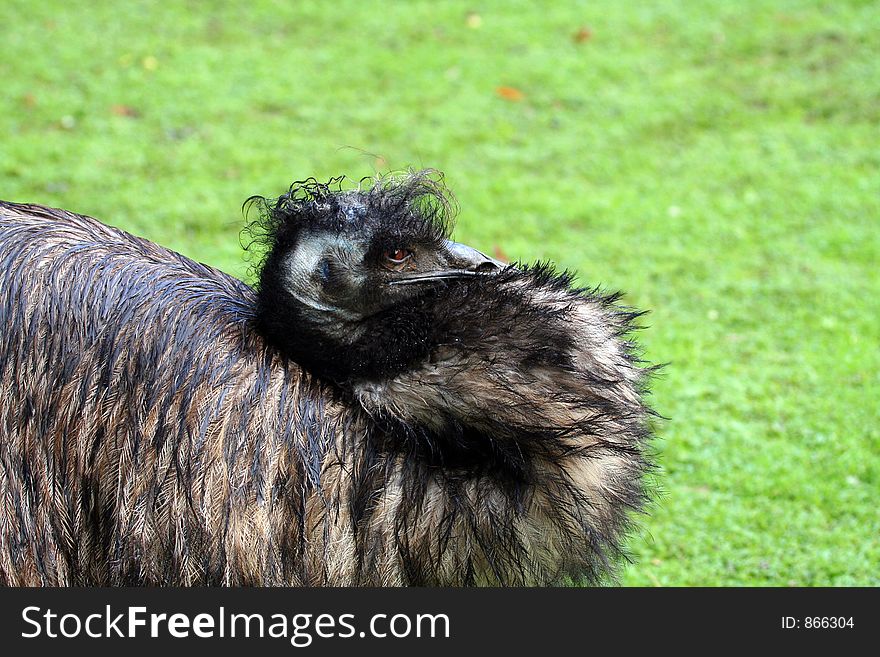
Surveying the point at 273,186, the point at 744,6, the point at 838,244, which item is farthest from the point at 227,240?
the point at 744,6

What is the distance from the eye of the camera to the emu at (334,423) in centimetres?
255

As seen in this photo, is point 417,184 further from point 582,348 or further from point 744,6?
point 744,6

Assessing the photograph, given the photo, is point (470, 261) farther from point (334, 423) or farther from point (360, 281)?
point (334, 423)

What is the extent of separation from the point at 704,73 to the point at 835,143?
3.68ft

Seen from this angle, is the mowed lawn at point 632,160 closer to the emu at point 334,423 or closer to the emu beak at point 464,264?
the emu at point 334,423

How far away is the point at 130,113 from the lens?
701cm

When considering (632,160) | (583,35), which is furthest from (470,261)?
(583,35)

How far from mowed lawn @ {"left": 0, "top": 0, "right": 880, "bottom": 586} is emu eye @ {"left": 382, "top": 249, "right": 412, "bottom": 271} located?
1.87 meters

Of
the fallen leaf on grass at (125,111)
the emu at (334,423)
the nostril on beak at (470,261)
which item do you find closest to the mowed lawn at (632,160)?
the fallen leaf on grass at (125,111)

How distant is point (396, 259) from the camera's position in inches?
104

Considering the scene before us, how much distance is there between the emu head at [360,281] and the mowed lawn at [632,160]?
1828 millimetres

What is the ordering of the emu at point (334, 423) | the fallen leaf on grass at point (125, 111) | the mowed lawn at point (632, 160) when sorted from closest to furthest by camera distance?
the emu at point (334, 423)
the mowed lawn at point (632, 160)
the fallen leaf on grass at point (125, 111)

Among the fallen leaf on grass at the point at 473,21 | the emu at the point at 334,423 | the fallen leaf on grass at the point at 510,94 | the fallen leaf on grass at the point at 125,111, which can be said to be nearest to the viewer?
the emu at the point at 334,423

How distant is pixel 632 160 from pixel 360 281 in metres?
4.38
